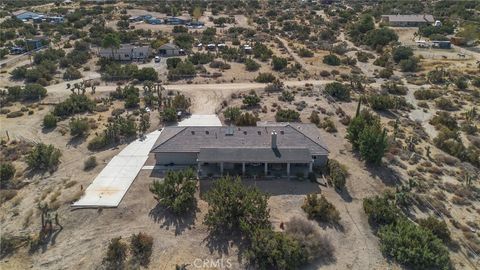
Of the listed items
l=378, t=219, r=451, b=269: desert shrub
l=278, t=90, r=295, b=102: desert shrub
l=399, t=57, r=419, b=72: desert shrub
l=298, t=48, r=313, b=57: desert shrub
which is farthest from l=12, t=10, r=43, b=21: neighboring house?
l=378, t=219, r=451, b=269: desert shrub

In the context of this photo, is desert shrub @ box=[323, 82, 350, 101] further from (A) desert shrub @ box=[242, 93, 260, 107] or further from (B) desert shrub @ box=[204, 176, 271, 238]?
(B) desert shrub @ box=[204, 176, 271, 238]

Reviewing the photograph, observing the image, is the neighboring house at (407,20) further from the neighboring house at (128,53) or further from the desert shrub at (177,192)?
the desert shrub at (177,192)

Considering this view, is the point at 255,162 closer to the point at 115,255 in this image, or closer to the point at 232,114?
the point at 232,114

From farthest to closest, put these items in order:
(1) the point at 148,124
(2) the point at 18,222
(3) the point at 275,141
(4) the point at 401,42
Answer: (4) the point at 401,42
(1) the point at 148,124
(3) the point at 275,141
(2) the point at 18,222

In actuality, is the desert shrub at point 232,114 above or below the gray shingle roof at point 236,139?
below

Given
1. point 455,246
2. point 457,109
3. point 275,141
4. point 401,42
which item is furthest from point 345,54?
point 455,246

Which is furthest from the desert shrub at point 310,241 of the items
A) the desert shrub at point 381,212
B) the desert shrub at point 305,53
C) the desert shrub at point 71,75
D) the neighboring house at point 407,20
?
the neighboring house at point 407,20

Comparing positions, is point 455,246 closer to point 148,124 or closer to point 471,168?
point 471,168
